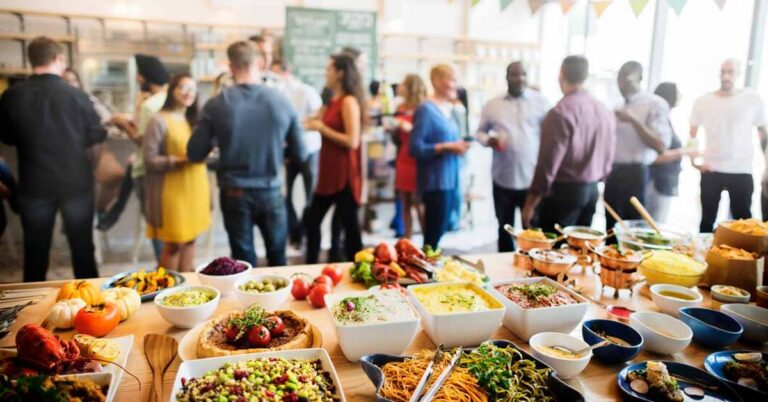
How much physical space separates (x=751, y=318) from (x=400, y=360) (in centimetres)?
109

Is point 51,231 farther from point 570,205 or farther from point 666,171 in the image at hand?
point 666,171

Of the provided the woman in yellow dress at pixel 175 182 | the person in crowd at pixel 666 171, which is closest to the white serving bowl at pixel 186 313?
the woman in yellow dress at pixel 175 182

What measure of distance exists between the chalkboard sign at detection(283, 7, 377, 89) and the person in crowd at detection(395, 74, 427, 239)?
67 cm

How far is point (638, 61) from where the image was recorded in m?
3.67

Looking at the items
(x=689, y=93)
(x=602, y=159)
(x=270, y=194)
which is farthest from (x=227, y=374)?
(x=689, y=93)

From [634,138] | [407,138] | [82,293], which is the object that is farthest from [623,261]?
[407,138]

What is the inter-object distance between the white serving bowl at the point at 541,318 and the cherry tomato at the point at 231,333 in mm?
727

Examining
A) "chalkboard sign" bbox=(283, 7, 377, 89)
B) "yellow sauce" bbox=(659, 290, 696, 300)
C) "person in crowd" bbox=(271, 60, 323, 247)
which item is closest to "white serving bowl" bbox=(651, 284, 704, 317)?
"yellow sauce" bbox=(659, 290, 696, 300)

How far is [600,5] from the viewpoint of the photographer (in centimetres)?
345

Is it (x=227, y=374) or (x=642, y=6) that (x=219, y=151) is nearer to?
(x=227, y=374)

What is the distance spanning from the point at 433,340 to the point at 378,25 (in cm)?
390

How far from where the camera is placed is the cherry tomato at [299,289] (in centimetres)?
165

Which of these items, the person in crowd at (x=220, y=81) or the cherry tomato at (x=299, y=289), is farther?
the person in crowd at (x=220, y=81)

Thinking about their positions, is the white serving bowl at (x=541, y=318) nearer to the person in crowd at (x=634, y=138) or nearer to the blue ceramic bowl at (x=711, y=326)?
the blue ceramic bowl at (x=711, y=326)
